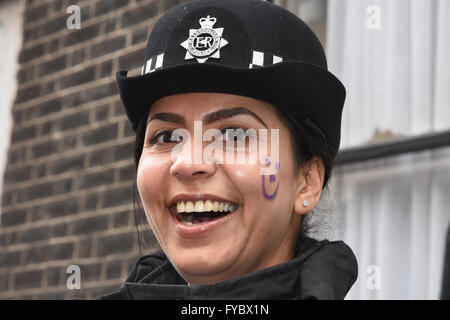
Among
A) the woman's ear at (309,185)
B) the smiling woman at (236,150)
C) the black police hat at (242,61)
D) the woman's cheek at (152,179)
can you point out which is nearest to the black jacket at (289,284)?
the smiling woman at (236,150)

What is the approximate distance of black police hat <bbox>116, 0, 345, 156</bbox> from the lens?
1866 millimetres

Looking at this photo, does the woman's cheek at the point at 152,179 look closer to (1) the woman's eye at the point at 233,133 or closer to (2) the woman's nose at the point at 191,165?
(2) the woman's nose at the point at 191,165

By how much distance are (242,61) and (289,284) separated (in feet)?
1.79

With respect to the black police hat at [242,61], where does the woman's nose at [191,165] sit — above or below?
below

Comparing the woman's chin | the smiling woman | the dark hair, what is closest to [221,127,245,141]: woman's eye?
the smiling woman

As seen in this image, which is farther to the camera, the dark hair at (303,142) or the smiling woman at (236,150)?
the dark hair at (303,142)

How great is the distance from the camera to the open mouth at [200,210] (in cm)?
185

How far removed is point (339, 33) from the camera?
341cm

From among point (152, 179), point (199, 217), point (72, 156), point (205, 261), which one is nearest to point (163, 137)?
point (152, 179)

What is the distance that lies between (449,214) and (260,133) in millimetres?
1331

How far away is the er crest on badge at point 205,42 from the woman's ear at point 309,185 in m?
0.38

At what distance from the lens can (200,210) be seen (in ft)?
6.05

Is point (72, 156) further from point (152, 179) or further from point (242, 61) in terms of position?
point (242, 61)

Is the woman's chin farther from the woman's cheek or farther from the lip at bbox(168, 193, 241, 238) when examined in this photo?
the woman's cheek
